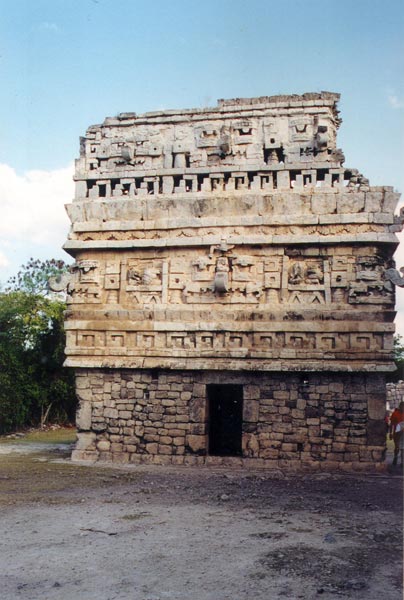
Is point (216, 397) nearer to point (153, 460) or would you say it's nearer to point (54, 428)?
point (153, 460)

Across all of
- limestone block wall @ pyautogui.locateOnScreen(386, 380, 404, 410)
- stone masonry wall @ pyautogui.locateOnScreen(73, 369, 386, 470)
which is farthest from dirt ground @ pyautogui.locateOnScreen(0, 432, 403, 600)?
limestone block wall @ pyautogui.locateOnScreen(386, 380, 404, 410)

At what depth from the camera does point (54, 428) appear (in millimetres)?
18734

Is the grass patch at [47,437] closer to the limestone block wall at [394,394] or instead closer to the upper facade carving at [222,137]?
the upper facade carving at [222,137]

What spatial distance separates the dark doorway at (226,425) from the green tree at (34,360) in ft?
24.9

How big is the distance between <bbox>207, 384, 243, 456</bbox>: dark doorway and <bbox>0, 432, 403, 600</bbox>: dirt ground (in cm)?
234

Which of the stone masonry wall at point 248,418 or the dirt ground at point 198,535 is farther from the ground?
the stone masonry wall at point 248,418

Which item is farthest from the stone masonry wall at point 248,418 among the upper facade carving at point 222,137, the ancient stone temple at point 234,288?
the upper facade carving at point 222,137

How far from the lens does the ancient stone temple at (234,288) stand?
10164mm

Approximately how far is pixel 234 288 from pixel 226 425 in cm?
330

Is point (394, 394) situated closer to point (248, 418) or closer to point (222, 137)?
point (248, 418)

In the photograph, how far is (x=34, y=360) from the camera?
19359 millimetres

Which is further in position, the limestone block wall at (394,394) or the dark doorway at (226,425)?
the limestone block wall at (394,394)

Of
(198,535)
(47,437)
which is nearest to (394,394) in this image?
(47,437)

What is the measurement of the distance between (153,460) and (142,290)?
123 inches
